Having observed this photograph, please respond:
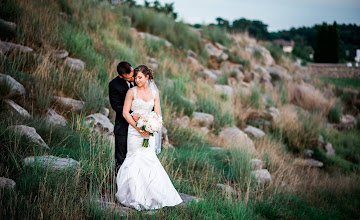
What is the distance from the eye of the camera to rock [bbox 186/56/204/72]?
14128 millimetres

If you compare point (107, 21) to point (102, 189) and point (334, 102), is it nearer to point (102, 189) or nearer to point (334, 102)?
point (102, 189)

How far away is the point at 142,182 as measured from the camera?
420 centimetres

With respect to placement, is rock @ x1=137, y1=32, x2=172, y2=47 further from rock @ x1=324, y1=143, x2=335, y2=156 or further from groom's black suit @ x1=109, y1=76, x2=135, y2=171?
groom's black suit @ x1=109, y1=76, x2=135, y2=171

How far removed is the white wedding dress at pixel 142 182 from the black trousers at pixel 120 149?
305 millimetres

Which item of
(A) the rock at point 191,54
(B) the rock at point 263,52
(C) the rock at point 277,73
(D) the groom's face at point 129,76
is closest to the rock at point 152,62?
(A) the rock at point 191,54

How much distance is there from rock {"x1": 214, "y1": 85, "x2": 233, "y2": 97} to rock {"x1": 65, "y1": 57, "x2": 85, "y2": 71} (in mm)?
5732

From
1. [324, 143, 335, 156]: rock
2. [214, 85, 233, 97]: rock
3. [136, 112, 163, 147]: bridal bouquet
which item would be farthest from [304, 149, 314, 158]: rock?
[136, 112, 163, 147]: bridal bouquet

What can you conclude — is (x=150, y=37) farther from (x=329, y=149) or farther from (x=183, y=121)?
(x=329, y=149)

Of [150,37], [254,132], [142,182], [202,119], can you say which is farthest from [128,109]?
[150,37]

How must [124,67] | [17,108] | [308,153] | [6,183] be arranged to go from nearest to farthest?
1. [6,183]
2. [124,67]
3. [17,108]
4. [308,153]

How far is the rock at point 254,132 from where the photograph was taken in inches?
409

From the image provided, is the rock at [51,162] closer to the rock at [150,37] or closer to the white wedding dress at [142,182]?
the white wedding dress at [142,182]

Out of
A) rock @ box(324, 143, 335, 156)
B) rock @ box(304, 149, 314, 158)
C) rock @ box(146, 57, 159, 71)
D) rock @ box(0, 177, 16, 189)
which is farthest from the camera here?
rock @ box(146, 57, 159, 71)

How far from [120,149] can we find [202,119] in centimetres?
519
